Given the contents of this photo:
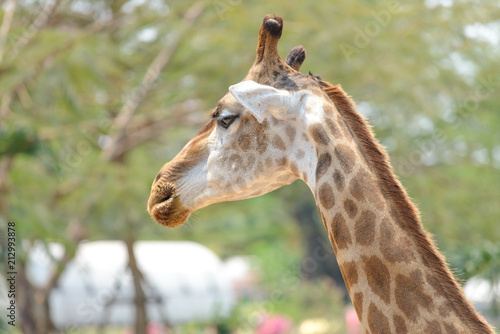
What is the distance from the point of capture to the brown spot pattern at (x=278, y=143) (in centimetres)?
274

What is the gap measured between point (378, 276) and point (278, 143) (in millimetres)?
736

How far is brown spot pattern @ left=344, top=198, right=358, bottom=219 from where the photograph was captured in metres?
2.51

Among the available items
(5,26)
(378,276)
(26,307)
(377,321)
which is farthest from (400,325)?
(26,307)

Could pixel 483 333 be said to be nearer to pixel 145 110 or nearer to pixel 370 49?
pixel 370 49

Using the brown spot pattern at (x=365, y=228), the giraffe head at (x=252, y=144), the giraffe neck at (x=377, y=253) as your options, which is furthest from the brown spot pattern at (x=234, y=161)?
the brown spot pattern at (x=365, y=228)

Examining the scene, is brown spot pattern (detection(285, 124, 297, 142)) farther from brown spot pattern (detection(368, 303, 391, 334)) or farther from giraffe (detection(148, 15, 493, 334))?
brown spot pattern (detection(368, 303, 391, 334))

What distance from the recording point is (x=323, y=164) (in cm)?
Answer: 259

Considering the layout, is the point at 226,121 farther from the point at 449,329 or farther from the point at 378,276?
the point at 449,329

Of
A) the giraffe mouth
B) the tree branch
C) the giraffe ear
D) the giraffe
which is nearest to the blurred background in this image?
the tree branch

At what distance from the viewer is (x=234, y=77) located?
9.88 metres

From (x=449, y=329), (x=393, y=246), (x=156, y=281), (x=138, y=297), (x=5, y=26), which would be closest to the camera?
(x=449, y=329)

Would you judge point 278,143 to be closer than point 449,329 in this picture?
No

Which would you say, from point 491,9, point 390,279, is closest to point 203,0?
point 491,9

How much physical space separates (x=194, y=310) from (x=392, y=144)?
399 inches
